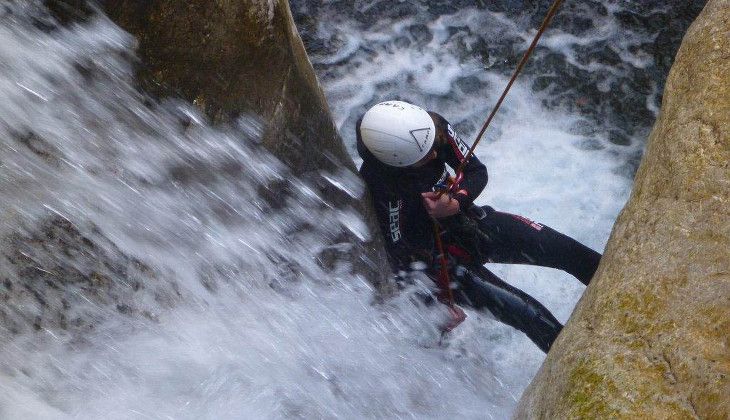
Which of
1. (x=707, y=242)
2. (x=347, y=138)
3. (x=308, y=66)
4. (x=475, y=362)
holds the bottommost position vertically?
(x=475, y=362)

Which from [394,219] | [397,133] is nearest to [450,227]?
[394,219]

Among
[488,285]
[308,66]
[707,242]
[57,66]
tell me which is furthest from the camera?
[488,285]

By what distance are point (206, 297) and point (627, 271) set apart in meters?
1.77

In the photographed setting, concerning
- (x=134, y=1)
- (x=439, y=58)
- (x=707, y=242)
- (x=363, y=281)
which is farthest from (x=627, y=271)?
(x=439, y=58)

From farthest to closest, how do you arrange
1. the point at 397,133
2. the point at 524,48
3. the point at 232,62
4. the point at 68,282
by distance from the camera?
the point at 524,48, the point at 397,133, the point at 232,62, the point at 68,282

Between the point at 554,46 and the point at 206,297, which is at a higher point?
the point at 554,46

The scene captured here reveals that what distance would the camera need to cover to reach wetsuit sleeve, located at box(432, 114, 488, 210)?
4137 mm

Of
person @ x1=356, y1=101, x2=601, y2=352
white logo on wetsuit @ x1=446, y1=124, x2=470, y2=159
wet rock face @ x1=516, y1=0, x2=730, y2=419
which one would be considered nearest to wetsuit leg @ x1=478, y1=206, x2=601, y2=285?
person @ x1=356, y1=101, x2=601, y2=352

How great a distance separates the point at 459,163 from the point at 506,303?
2.82 ft

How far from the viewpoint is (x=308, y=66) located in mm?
3881

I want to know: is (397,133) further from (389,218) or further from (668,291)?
(668,291)

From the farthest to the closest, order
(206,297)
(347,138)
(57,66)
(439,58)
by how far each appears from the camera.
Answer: (439,58) → (347,138) → (206,297) → (57,66)

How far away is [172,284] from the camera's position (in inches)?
124

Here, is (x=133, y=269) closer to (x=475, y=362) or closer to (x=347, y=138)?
(x=475, y=362)
